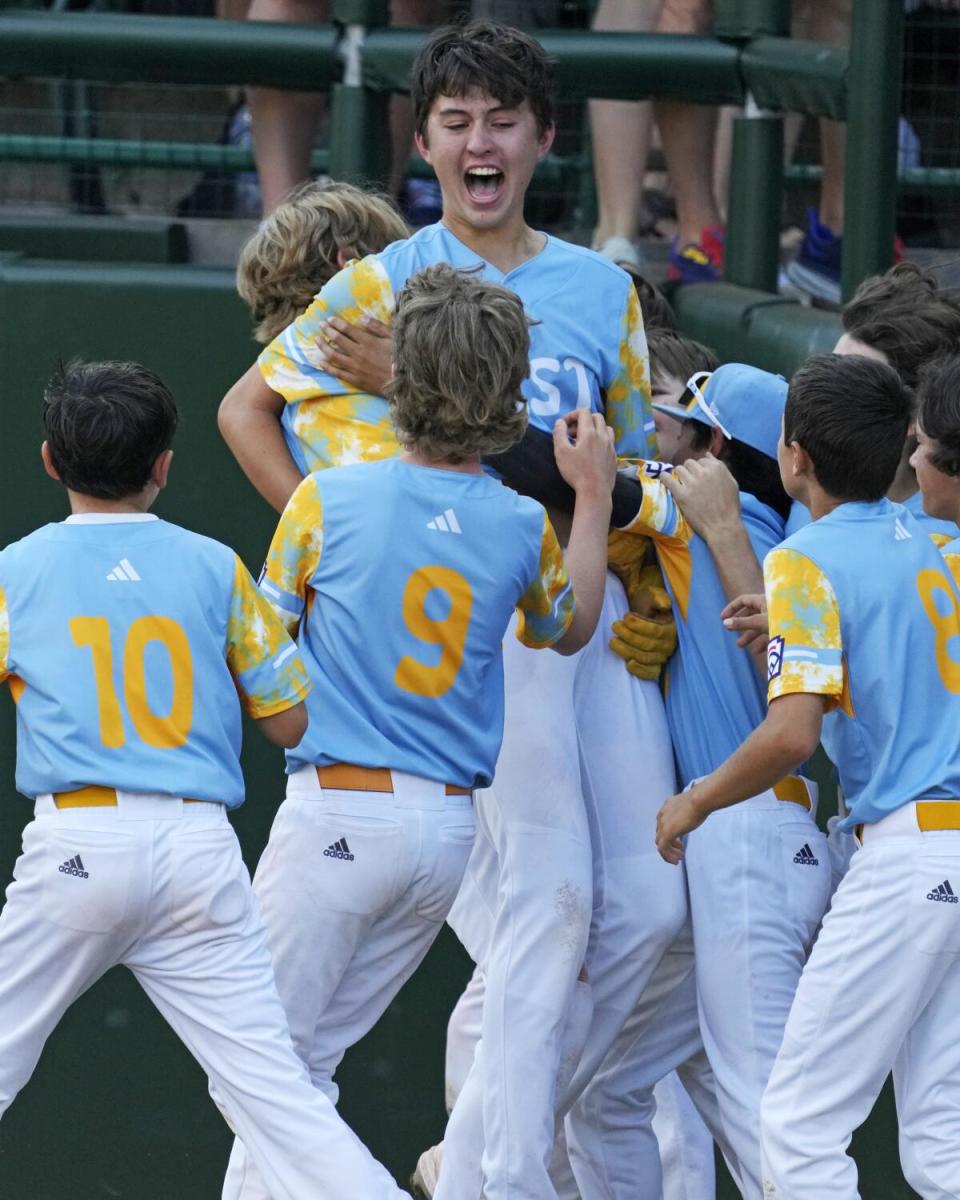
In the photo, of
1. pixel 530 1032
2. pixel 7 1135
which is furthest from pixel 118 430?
pixel 7 1135

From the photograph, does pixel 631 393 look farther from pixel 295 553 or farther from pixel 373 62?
pixel 373 62

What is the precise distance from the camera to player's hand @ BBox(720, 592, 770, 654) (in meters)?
3.06

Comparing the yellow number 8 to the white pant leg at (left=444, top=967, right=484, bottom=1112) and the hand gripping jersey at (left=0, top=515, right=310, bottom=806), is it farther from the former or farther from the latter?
the white pant leg at (left=444, top=967, right=484, bottom=1112)

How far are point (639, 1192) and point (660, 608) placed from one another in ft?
3.18

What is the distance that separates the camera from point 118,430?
2.98 m

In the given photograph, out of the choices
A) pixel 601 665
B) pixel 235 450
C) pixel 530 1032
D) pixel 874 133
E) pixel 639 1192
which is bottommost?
pixel 639 1192

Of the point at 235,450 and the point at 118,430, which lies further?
the point at 235,450

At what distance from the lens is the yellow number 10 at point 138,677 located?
9.66 feet

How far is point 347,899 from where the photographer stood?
9.91ft

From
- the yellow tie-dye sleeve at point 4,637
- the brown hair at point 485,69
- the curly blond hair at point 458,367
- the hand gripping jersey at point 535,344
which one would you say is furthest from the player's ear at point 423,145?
the yellow tie-dye sleeve at point 4,637

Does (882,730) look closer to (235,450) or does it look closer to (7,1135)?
(235,450)

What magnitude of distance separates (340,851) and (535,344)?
859 millimetres

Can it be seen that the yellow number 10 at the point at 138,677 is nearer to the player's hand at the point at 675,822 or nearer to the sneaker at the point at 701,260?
the player's hand at the point at 675,822

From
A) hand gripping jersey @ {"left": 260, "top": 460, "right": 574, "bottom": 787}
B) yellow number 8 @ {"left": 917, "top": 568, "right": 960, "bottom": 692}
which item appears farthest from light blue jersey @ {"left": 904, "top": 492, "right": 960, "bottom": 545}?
hand gripping jersey @ {"left": 260, "top": 460, "right": 574, "bottom": 787}
